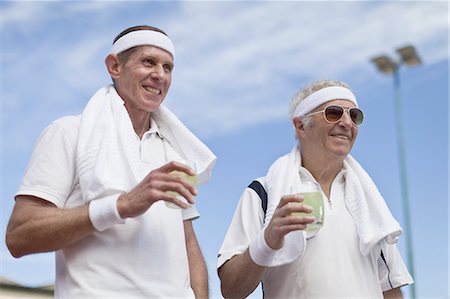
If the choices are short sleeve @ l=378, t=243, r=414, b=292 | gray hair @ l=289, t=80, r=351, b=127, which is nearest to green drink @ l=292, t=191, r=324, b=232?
short sleeve @ l=378, t=243, r=414, b=292

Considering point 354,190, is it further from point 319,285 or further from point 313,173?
point 319,285

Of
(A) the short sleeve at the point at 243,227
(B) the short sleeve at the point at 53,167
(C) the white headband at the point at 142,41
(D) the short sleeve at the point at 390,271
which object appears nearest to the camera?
(B) the short sleeve at the point at 53,167

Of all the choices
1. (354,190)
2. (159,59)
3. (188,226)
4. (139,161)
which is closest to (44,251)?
(139,161)

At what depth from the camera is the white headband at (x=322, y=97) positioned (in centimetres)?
439

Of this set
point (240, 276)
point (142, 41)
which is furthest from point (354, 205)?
point (142, 41)

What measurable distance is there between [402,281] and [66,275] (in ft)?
6.26

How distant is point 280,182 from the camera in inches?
164

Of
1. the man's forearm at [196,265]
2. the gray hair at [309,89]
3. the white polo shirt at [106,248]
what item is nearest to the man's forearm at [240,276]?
the man's forearm at [196,265]

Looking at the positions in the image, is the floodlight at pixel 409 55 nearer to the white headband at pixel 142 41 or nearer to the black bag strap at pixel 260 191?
the black bag strap at pixel 260 191

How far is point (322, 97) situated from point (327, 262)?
0.96 m

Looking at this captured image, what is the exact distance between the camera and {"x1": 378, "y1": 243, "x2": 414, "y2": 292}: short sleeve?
4.26m

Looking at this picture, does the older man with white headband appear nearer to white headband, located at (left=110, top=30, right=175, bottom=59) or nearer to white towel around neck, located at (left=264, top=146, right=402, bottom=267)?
white headband, located at (left=110, top=30, right=175, bottom=59)

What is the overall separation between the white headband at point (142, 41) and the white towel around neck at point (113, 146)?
0.21 meters

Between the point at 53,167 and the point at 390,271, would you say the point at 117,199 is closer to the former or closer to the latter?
the point at 53,167
